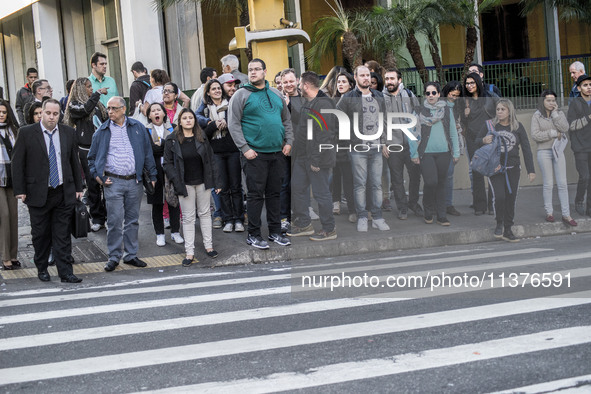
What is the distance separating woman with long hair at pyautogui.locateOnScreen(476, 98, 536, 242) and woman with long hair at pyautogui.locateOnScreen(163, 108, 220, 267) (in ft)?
13.1

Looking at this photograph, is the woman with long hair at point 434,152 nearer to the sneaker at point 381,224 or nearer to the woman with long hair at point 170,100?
the sneaker at point 381,224

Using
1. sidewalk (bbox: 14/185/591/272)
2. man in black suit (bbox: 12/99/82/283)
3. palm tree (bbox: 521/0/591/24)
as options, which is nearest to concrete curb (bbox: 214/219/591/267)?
sidewalk (bbox: 14/185/591/272)

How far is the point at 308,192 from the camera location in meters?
11.6

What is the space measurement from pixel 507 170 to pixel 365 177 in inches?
77.4

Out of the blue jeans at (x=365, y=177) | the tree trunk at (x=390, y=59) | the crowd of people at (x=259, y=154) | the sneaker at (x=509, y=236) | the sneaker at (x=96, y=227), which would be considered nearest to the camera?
the crowd of people at (x=259, y=154)

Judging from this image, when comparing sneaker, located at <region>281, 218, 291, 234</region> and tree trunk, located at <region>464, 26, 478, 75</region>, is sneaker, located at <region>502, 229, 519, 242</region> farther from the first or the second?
tree trunk, located at <region>464, 26, 478, 75</region>

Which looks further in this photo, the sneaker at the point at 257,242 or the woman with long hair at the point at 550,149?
the woman with long hair at the point at 550,149

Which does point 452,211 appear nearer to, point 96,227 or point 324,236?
point 324,236

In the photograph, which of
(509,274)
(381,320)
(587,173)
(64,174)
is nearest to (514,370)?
(381,320)

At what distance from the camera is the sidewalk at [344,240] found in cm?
1089

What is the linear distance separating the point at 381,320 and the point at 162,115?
18.9ft

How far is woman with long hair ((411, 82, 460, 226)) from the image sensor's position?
485 inches

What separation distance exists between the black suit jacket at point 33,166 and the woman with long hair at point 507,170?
5766 millimetres

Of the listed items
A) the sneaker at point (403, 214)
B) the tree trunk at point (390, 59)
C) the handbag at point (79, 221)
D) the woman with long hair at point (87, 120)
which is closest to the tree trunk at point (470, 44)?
the tree trunk at point (390, 59)
